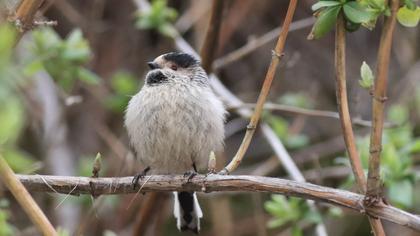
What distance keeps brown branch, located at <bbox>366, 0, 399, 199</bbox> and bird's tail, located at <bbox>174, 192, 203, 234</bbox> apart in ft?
5.83

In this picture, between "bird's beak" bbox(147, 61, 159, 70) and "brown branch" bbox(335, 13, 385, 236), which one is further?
"bird's beak" bbox(147, 61, 159, 70)

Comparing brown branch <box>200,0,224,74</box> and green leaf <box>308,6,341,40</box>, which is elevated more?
brown branch <box>200,0,224,74</box>

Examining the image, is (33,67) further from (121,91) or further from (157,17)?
(121,91)

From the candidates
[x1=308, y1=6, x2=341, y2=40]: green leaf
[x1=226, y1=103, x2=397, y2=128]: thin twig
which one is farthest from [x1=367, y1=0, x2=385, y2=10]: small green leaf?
[x1=226, y1=103, x2=397, y2=128]: thin twig

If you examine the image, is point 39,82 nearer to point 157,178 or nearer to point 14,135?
point 157,178

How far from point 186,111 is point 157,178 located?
793 millimetres

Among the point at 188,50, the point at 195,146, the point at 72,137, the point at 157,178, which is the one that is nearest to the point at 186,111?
the point at 195,146

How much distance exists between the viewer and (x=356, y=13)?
1937mm

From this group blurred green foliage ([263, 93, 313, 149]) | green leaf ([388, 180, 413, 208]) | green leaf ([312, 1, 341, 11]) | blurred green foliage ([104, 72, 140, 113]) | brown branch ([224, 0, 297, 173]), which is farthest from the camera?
blurred green foliage ([104, 72, 140, 113])

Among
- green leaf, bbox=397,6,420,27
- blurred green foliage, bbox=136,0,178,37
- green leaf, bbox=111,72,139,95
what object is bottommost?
green leaf, bbox=397,6,420,27

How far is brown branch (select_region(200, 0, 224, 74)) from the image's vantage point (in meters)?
3.65

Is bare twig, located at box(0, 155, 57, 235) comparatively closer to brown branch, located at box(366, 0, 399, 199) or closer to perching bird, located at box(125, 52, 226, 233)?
brown branch, located at box(366, 0, 399, 199)

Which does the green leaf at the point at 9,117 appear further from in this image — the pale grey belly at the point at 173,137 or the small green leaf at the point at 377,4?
the pale grey belly at the point at 173,137

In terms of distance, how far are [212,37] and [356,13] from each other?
190cm
